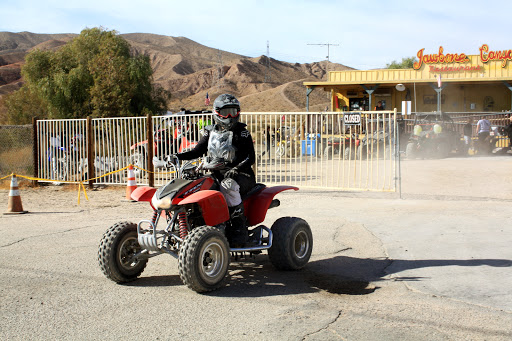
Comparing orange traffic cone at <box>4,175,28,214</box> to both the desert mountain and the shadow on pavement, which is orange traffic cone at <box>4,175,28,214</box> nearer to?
the shadow on pavement

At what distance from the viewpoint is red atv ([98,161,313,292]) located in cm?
537

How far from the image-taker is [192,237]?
5.35 meters

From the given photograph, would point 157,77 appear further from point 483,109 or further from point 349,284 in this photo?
point 349,284

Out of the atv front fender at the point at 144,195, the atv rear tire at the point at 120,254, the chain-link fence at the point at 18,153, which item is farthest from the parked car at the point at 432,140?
the atv rear tire at the point at 120,254

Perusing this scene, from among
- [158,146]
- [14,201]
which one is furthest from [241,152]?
[158,146]

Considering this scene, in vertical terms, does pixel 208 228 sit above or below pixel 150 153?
below

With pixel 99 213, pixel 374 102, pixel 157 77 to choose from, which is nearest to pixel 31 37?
pixel 157 77

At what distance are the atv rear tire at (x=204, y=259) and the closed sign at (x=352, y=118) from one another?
7861 mm

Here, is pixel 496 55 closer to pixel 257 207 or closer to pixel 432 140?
pixel 432 140

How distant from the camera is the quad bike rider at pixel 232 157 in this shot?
6.06 metres

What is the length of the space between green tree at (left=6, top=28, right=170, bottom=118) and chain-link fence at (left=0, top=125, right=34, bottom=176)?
1186 cm

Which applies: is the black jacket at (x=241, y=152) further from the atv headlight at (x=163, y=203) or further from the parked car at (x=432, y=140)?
the parked car at (x=432, y=140)

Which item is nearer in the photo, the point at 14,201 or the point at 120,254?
the point at 120,254

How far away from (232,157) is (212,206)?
71 centimetres
